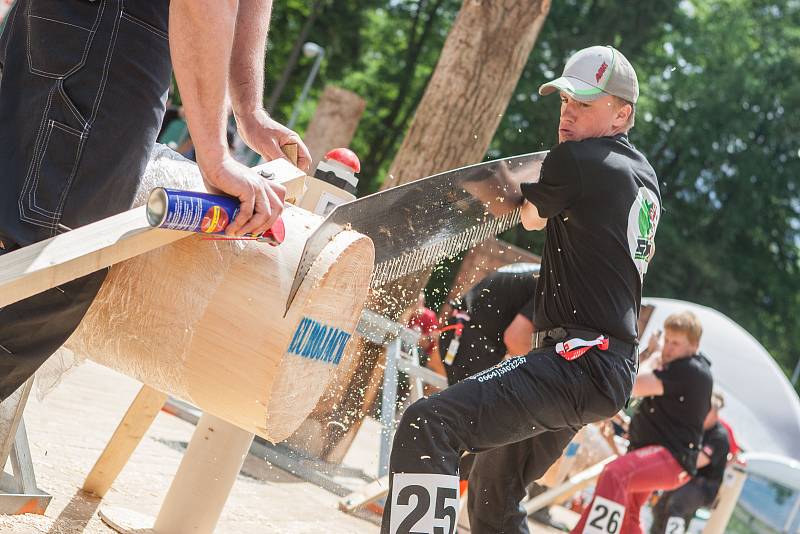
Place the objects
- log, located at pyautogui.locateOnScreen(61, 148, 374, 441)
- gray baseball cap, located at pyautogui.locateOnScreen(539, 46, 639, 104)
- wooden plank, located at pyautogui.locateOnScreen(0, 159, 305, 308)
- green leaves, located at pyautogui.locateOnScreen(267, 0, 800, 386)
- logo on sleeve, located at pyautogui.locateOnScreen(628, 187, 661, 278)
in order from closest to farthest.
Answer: wooden plank, located at pyautogui.locateOnScreen(0, 159, 305, 308) < log, located at pyautogui.locateOnScreen(61, 148, 374, 441) < logo on sleeve, located at pyautogui.locateOnScreen(628, 187, 661, 278) < gray baseball cap, located at pyautogui.locateOnScreen(539, 46, 639, 104) < green leaves, located at pyautogui.locateOnScreen(267, 0, 800, 386)

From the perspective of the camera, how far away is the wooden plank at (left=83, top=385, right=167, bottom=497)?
3.54 m

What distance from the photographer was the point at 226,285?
2.33m

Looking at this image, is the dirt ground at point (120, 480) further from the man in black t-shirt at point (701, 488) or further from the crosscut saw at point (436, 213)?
the man in black t-shirt at point (701, 488)

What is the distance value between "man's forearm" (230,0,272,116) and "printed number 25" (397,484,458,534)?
118 cm

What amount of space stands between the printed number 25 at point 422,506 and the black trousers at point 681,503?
5840 millimetres

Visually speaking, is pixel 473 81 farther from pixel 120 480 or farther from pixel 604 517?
pixel 120 480

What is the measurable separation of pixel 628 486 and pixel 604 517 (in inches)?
20.8

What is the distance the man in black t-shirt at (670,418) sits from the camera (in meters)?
6.21

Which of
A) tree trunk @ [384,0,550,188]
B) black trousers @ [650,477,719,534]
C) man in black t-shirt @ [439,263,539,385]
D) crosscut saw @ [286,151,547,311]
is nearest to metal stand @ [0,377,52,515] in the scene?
crosscut saw @ [286,151,547,311]

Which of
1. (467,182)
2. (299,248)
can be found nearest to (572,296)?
(467,182)

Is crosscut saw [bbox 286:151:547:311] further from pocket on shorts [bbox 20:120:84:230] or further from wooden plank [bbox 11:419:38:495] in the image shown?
wooden plank [bbox 11:419:38:495]

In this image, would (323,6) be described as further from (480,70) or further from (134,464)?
(134,464)

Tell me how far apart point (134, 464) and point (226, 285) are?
2.55 metres

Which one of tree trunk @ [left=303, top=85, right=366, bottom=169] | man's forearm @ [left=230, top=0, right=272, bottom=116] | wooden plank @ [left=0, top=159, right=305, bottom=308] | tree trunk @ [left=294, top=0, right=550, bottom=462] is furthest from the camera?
tree trunk @ [left=303, top=85, right=366, bottom=169]
